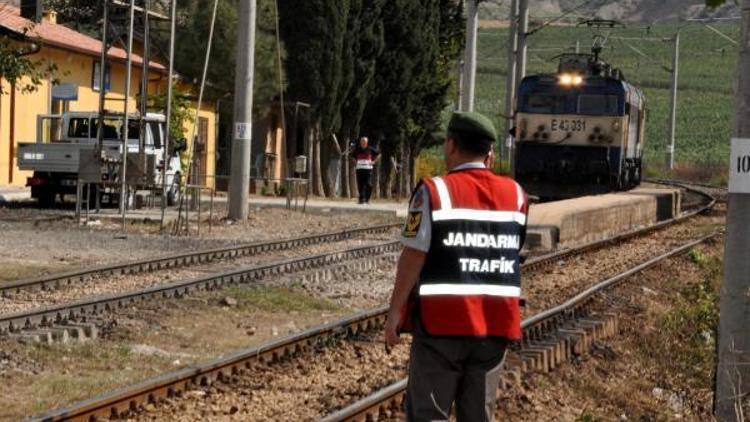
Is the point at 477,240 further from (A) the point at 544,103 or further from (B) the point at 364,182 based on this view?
(A) the point at 544,103

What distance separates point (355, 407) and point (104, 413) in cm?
150

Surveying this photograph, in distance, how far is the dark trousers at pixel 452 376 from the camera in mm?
6227

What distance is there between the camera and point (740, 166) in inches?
378

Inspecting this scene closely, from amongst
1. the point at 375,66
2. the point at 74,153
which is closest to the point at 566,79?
the point at 74,153

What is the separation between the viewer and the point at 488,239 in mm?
6270

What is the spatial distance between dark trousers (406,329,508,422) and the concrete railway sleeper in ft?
8.87

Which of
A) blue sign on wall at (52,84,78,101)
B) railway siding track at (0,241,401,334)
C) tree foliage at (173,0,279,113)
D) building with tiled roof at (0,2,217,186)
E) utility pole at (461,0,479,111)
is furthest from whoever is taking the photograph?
tree foliage at (173,0,279,113)

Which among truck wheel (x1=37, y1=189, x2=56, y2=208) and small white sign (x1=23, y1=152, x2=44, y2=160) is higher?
small white sign (x1=23, y1=152, x2=44, y2=160)

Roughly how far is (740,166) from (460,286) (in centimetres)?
394

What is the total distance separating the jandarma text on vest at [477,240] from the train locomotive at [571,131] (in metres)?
28.8

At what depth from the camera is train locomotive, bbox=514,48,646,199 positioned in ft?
114

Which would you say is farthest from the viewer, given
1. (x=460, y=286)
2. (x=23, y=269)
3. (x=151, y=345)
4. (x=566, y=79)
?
(x=566, y=79)

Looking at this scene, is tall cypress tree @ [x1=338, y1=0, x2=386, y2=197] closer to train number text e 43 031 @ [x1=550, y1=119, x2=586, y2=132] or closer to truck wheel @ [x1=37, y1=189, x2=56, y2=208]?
train number text e 43 031 @ [x1=550, y1=119, x2=586, y2=132]

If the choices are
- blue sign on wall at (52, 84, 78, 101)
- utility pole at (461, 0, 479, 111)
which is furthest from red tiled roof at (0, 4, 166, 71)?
utility pole at (461, 0, 479, 111)
